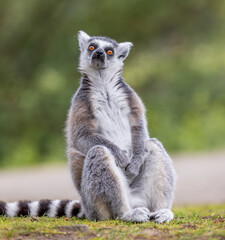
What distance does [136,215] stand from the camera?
538cm

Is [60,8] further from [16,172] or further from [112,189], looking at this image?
[112,189]

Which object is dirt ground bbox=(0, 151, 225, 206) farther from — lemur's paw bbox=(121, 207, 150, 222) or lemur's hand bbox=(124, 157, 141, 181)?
lemur's paw bbox=(121, 207, 150, 222)

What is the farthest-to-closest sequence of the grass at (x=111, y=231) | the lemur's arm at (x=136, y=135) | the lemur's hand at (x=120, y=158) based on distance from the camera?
the lemur's arm at (x=136, y=135) → the lemur's hand at (x=120, y=158) → the grass at (x=111, y=231)

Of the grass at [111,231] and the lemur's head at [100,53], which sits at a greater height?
the lemur's head at [100,53]

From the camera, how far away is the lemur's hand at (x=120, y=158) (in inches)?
224

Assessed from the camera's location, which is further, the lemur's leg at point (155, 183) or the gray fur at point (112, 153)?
the lemur's leg at point (155, 183)

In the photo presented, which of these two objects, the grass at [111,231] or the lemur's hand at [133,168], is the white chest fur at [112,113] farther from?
the grass at [111,231]

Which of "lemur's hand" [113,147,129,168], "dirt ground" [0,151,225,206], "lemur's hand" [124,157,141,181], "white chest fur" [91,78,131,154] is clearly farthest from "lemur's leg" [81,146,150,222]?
"dirt ground" [0,151,225,206]

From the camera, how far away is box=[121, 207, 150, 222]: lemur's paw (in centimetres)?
536

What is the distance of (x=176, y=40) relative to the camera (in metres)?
20.8

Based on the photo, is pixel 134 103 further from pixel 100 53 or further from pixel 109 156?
pixel 109 156

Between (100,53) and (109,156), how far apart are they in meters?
1.41

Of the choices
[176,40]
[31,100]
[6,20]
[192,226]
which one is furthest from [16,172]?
[192,226]

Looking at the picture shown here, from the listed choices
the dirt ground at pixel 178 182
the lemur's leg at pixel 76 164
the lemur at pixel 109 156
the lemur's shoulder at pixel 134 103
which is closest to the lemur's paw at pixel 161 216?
the lemur at pixel 109 156
